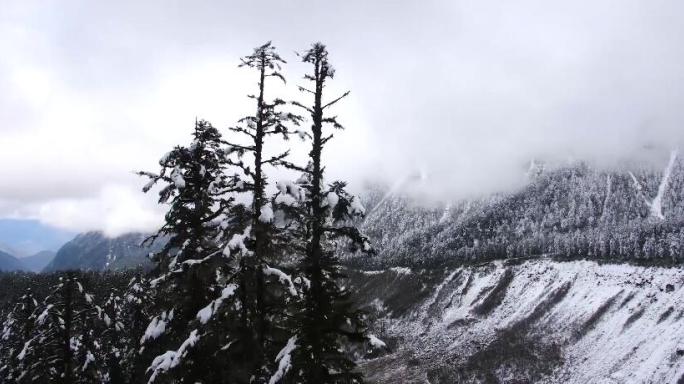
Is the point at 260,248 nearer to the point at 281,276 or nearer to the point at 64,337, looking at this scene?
the point at 281,276

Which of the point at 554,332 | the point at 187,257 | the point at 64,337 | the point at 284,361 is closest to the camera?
the point at 284,361

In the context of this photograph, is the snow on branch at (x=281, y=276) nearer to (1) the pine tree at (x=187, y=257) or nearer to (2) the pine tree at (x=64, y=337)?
(1) the pine tree at (x=187, y=257)

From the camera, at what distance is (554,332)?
143000 millimetres

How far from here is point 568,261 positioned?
197 m

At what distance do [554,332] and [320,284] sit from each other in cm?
14815

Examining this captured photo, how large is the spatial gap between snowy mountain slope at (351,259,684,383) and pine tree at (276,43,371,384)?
359ft

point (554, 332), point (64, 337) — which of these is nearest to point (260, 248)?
point (64, 337)

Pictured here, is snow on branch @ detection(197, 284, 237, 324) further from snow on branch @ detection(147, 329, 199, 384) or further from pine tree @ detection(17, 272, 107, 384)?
pine tree @ detection(17, 272, 107, 384)

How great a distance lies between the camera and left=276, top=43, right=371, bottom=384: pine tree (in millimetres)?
13727

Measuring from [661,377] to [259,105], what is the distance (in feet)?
383

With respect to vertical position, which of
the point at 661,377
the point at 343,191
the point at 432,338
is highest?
the point at 343,191

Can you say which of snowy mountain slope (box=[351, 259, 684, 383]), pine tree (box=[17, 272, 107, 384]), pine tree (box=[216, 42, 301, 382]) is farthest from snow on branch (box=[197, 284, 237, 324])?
snowy mountain slope (box=[351, 259, 684, 383])

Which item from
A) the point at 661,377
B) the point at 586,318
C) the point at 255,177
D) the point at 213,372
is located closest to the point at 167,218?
the point at 255,177

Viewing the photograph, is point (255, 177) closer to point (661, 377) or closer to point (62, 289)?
point (62, 289)
